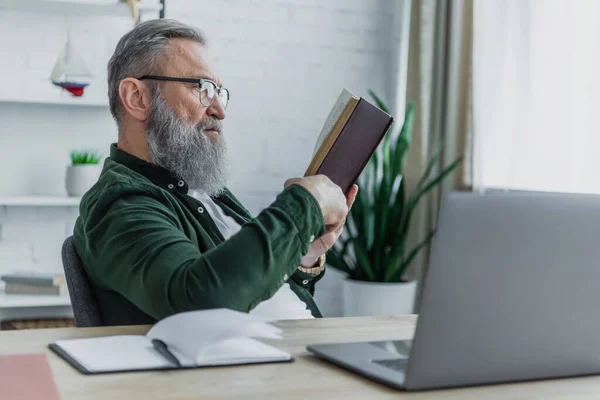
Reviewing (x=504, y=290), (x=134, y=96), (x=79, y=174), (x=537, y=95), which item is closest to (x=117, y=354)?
(x=504, y=290)

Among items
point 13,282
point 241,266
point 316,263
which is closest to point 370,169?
point 13,282

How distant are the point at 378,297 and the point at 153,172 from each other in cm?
215

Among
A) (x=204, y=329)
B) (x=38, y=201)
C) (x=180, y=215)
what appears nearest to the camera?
(x=204, y=329)

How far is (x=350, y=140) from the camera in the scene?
1366mm

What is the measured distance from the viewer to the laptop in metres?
0.86

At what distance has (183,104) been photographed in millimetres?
1779

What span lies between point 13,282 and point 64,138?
0.68 metres

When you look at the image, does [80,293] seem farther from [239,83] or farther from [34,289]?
[239,83]

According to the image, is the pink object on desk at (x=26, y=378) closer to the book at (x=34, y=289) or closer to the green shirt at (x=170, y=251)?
the green shirt at (x=170, y=251)

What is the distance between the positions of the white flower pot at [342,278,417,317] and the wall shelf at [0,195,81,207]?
4.34 feet

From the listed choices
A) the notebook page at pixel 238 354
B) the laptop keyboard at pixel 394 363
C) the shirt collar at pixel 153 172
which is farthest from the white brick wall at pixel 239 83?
the laptop keyboard at pixel 394 363

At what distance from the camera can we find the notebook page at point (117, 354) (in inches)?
39.0

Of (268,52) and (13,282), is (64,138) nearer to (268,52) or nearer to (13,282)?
(13,282)

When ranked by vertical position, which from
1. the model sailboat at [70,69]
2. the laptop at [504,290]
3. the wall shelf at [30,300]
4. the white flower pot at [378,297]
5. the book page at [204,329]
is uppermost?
the model sailboat at [70,69]
